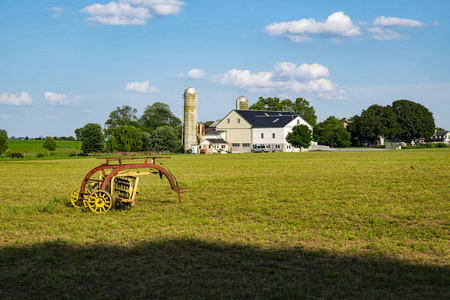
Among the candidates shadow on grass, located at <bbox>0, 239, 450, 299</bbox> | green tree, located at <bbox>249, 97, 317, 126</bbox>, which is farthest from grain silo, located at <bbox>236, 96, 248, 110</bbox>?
shadow on grass, located at <bbox>0, 239, 450, 299</bbox>

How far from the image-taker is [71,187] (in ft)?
70.2

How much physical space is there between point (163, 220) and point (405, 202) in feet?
27.2

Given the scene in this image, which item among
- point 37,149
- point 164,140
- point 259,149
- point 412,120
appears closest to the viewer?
point 164,140

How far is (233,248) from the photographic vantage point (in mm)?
9562

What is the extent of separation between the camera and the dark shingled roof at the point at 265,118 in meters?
104

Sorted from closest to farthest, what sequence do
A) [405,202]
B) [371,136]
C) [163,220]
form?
1. [163,220]
2. [405,202]
3. [371,136]

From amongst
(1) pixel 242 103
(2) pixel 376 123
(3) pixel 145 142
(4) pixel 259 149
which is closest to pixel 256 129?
(4) pixel 259 149

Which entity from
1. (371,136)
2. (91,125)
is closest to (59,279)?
(91,125)

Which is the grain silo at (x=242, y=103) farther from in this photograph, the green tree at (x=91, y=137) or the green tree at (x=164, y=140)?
the green tree at (x=91, y=137)

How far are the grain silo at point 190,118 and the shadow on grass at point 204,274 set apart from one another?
89513 millimetres

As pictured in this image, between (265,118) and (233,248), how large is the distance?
99.3 metres

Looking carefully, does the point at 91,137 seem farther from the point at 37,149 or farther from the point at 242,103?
the point at 242,103

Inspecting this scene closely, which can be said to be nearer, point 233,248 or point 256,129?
point 233,248

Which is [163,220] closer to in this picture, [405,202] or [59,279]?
[59,279]
